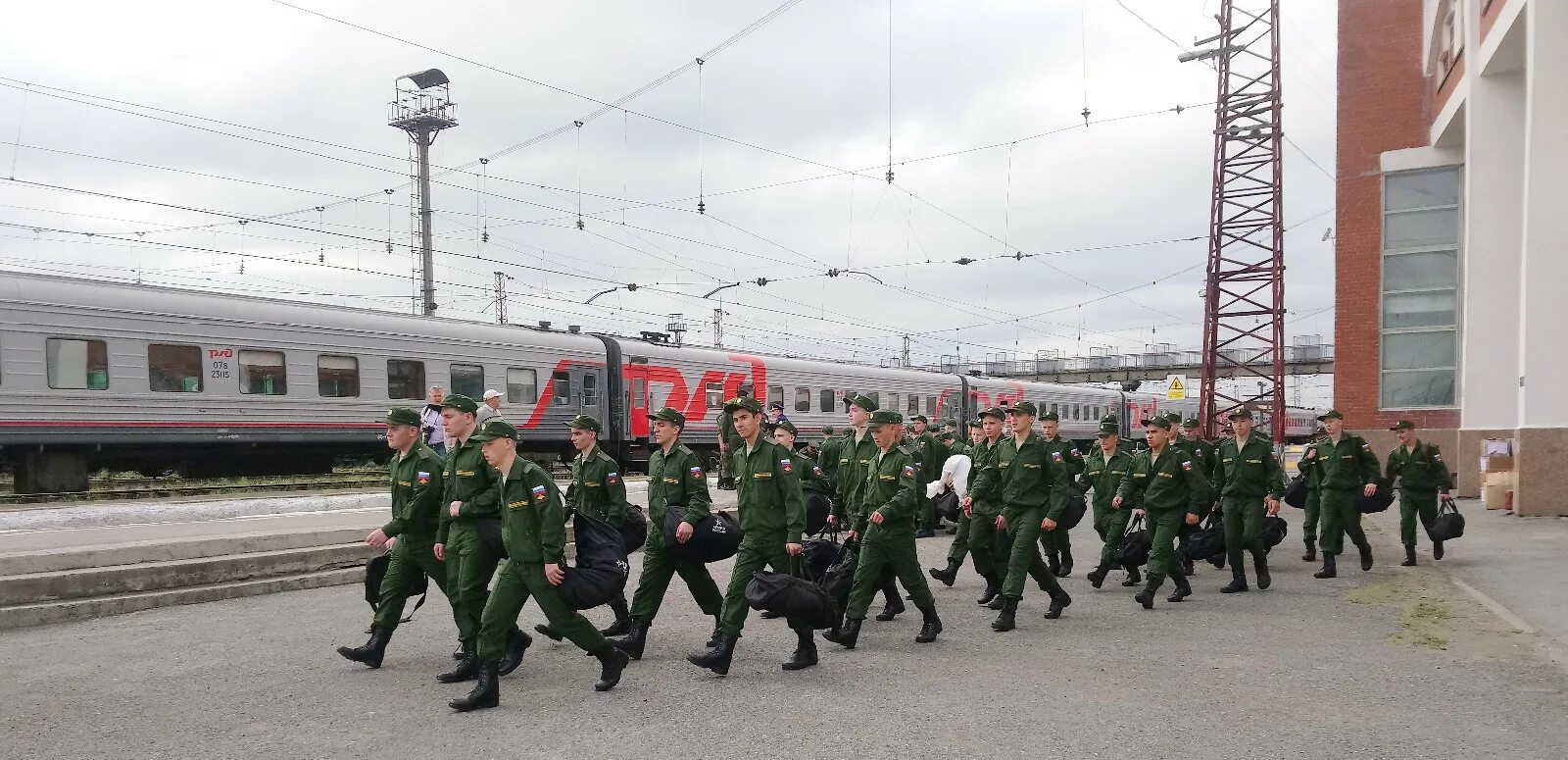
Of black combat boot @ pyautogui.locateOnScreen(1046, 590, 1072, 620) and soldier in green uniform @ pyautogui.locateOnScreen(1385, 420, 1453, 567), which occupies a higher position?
soldier in green uniform @ pyautogui.locateOnScreen(1385, 420, 1453, 567)

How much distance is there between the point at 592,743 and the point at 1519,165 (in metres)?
21.7

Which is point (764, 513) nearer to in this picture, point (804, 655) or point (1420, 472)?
point (804, 655)

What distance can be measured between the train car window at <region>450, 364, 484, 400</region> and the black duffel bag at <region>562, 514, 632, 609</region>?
1389cm

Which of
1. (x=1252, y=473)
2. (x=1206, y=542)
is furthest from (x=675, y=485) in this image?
(x=1252, y=473)

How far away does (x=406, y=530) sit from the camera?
6785 mm

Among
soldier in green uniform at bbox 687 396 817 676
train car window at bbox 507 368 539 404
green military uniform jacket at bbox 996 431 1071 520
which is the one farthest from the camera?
train car window at bbox 507 368 539 404

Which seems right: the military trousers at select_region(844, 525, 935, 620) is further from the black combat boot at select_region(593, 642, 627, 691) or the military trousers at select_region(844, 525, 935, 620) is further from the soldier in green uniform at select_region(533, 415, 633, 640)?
the black combat boot at select_region(593, 642, 627, 691)

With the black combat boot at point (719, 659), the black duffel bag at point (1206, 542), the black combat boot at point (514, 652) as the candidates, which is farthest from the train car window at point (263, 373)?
the black duffel bag at point (1206, 542)

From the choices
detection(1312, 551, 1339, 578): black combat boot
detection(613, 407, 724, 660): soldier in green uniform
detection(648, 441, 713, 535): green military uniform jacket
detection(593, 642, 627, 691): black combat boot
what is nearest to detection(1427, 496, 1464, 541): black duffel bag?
detection(1312, 551, 1339, 578): black combat boot

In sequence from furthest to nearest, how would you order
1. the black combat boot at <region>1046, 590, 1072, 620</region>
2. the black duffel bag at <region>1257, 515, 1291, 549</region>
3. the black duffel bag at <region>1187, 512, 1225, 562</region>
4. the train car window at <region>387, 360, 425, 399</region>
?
the train car window at <region>387, 360, 425, 399</region> → the black duffel bag at <region>1257, 515, 1291, 549</region> → the black duffel bag at <region>1187, 512, 1225, 562</region> → the black combat boot at <region>1046, 590, 1072, 620</region>

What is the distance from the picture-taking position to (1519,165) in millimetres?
20406

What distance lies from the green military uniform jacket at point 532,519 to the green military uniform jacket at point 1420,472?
980 cm

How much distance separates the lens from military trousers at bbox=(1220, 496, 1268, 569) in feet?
34.0

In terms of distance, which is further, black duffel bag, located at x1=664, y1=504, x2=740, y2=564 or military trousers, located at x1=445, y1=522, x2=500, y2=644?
black duffel bag, located at x1=664, y1=504, x2=740, y2=564
